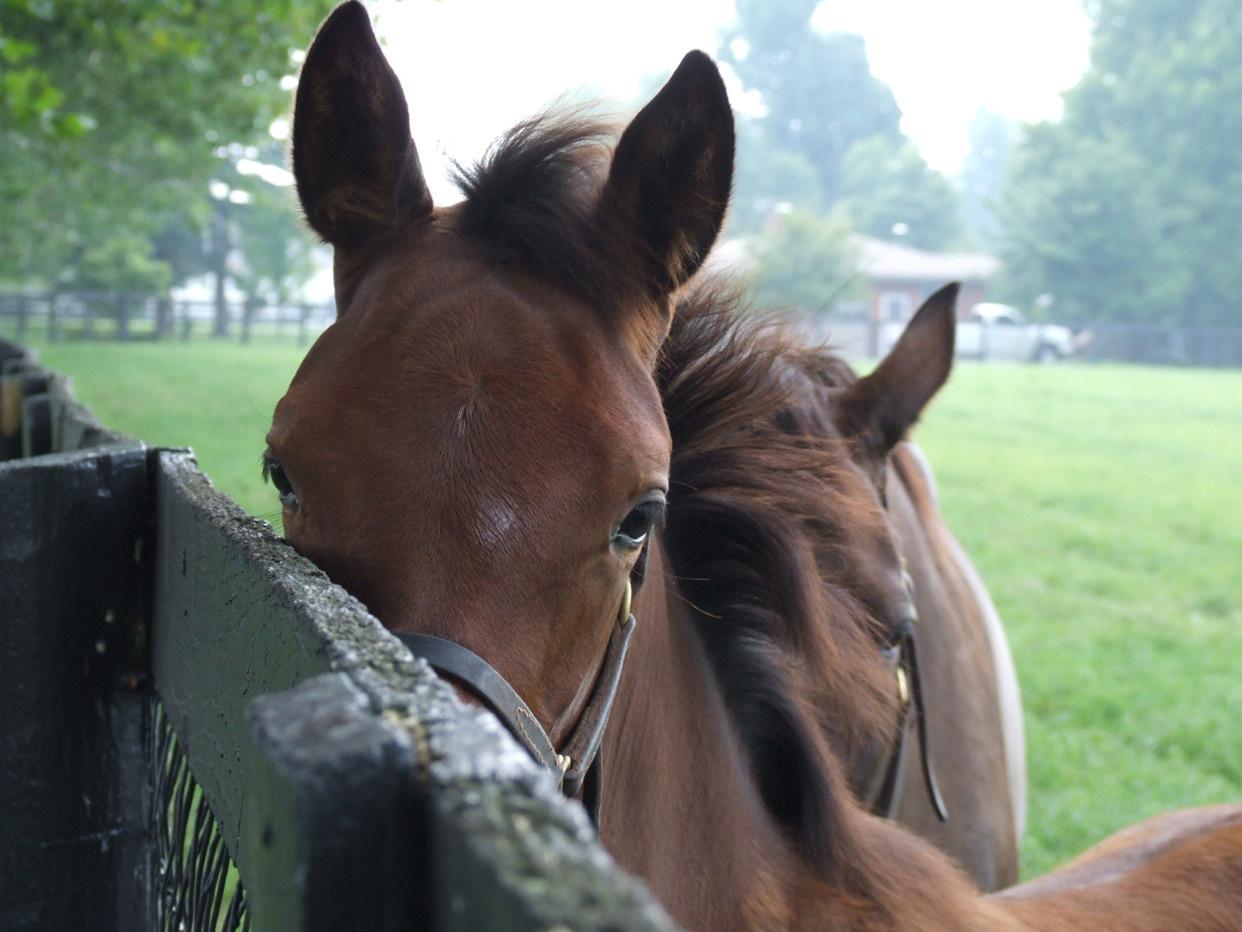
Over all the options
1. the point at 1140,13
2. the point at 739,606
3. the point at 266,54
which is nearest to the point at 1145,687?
the point at 739,606

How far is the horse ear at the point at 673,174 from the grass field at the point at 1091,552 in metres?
1.14

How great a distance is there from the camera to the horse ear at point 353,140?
5.36 ft

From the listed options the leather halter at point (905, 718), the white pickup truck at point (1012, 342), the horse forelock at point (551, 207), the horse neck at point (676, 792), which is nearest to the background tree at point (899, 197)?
the white pickup truck at point (1012, 342)

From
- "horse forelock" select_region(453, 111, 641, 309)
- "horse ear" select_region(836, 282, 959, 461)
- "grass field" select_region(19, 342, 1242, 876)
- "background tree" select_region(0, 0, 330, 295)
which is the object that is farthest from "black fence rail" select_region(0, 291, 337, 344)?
"horse forelock" select_region(453, 111, 641, 309)

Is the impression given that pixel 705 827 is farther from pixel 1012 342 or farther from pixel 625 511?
pixel 1012 342

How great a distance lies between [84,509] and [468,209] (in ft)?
2.18

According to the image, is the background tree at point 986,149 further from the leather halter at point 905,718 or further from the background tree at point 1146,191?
the leather halter at point 905,718

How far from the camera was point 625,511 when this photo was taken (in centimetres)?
139

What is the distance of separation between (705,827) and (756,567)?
1.55ft

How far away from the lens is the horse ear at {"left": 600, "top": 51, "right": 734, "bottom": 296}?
1.58m

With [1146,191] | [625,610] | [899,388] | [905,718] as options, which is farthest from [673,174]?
[1146,191]

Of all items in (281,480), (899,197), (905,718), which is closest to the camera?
(281,480)

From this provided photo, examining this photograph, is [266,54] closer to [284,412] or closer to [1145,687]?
[1145,687]

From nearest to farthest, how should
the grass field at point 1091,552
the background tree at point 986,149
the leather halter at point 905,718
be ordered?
1. the leather halter at point 905,718
2. the grass field at point 1091,552
3. the background tree at point 986,149
